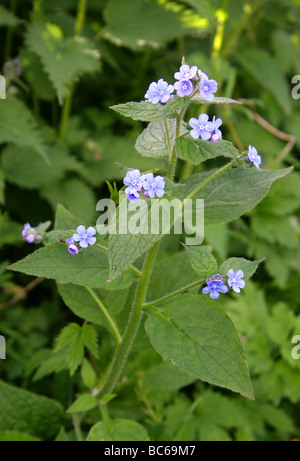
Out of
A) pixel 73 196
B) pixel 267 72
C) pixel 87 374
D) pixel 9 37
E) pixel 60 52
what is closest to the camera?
pixel 87 374

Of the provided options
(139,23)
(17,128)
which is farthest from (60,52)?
(139,23)

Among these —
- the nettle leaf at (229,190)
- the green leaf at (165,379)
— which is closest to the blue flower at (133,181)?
A: the nettle leaf at (229,190)

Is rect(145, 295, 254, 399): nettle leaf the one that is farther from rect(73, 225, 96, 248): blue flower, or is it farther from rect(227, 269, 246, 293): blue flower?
rect(73, 225, 96, 248): blue flower

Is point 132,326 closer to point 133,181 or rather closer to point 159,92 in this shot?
point 133,181


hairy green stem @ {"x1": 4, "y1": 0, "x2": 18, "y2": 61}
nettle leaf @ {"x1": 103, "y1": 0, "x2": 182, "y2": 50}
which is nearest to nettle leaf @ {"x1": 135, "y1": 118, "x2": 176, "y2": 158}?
nettle leaf @ {"x1": 103, "y1": 0, "x2": 182, "y2": 50}

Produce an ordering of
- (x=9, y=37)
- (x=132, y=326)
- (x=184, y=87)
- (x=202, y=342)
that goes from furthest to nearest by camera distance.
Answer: (x=9, y=37), (x=132, y=326), (x=202, y=342), (x=184, y=87)
